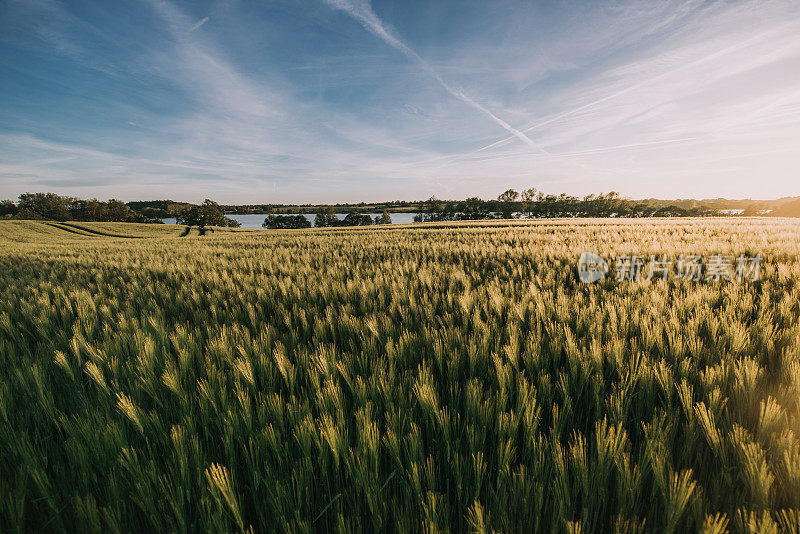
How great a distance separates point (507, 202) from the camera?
9269 centimetres

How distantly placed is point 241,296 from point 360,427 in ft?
7.74

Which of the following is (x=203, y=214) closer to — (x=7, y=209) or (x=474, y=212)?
(x=474, y=212)

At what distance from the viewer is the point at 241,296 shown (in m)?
2.77

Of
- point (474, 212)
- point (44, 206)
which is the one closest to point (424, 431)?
point (474, 212)

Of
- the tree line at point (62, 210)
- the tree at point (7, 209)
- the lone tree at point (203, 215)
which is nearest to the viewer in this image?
the lone tree at point (203, 215)

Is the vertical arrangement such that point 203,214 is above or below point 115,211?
below

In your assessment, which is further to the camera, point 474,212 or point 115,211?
point 474,212

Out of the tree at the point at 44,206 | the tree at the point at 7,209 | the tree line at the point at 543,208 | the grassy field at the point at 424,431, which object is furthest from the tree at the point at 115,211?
the grassy field at the point at 424,431

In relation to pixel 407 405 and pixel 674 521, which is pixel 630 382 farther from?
pixel 407 405

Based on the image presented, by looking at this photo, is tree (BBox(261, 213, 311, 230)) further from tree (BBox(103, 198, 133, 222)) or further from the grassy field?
the grassy field

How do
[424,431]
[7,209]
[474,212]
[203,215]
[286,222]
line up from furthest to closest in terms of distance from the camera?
1. [286,222]
2. [7,209]
3. [474,212]
4. [203,215]
5. [424,431]

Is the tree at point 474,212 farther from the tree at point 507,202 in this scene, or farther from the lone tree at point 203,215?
the lone tree at point 203,215

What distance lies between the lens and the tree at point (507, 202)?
81.7 meters

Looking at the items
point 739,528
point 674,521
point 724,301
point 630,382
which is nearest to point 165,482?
point 674,521
